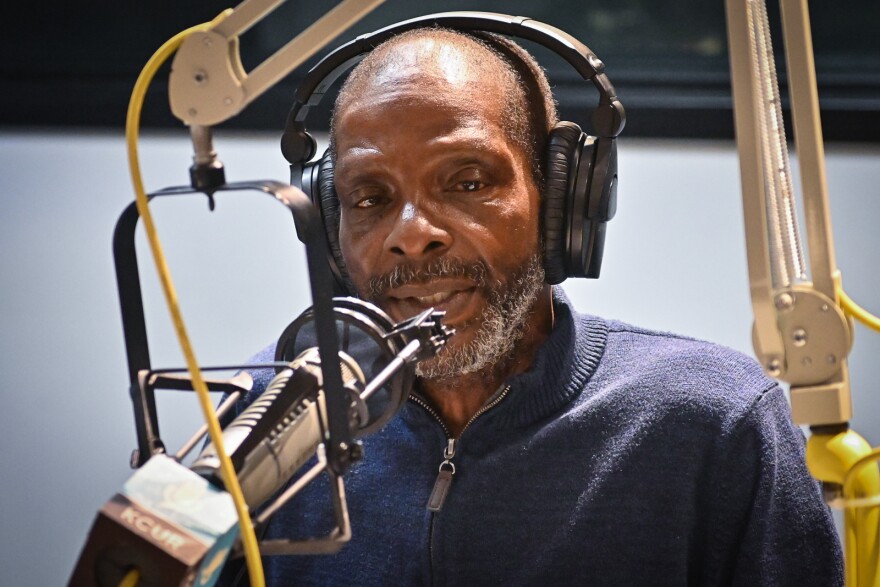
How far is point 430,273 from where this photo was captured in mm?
1313

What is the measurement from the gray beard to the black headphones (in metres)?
0.04

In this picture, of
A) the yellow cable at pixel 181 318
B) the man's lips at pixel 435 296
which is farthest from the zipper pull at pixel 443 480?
the yellow cable at pixel 181 318

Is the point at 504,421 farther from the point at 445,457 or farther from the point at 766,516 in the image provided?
the point at 766,516

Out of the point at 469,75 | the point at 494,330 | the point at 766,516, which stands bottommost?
the point at 766,516

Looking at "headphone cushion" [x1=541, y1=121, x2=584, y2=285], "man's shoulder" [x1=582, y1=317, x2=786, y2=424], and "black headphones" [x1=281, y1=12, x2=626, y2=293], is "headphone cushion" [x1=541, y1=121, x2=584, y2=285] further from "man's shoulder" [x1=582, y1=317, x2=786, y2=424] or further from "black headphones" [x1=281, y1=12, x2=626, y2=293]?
"man's shoulder" [x1=582, y1=317, x2=786, y2=424]

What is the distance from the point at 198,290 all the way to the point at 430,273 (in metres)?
0.91

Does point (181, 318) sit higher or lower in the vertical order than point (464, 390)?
higher

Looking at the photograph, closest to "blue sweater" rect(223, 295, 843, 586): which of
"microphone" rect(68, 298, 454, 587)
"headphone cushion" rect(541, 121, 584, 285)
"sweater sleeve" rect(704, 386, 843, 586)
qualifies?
"sweater sleeve" rect(704, 386, 843, 586)

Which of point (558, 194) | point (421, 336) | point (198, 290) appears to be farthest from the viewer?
point (198, 290)

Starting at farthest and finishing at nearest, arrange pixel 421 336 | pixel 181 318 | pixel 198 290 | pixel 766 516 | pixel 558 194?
pixel 198 290
pixel 558 194
pixel 766 516
pixel 421 336
pixel 181 318

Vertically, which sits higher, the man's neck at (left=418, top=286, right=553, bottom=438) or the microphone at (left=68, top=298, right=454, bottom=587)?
the microphone at (left=68, top=298, right=454, bottom=587)

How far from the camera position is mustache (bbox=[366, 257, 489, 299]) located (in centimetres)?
131

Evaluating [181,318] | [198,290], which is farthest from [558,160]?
[198,290]

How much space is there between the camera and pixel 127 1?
2.25 meters
